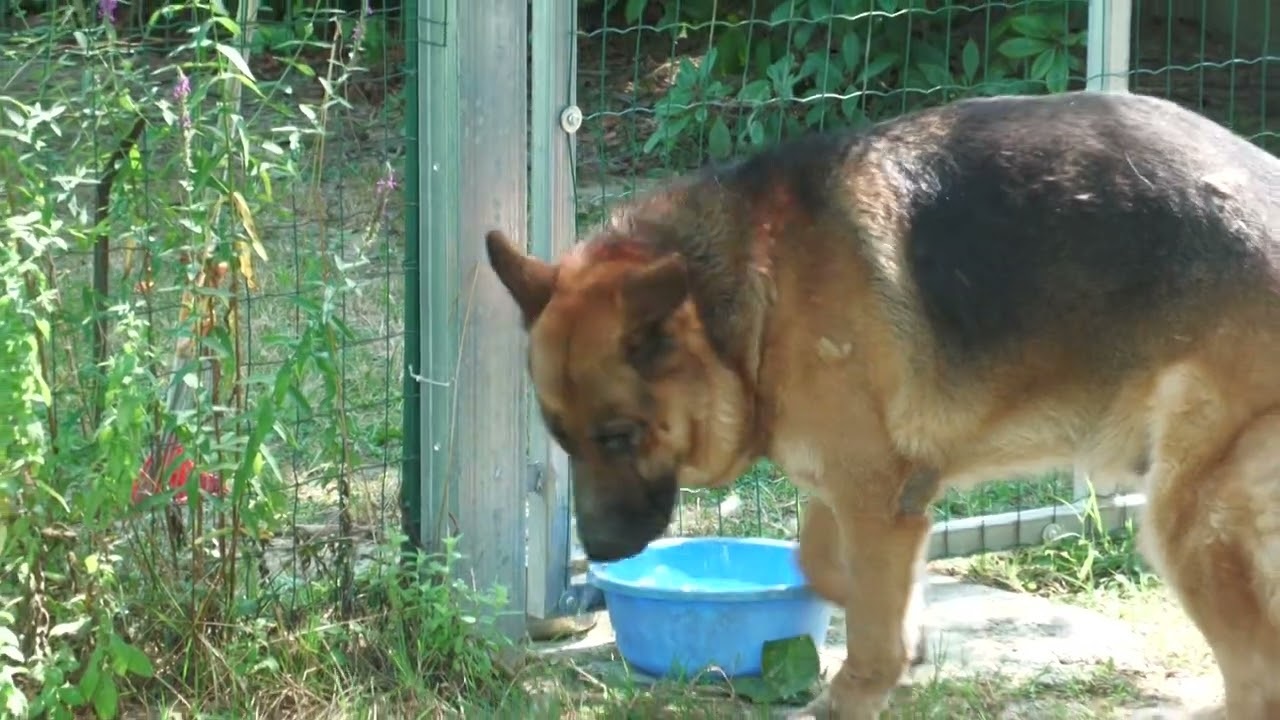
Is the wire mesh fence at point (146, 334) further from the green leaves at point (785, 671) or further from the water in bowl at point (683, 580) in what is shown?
the green leaves at point (785, 671)

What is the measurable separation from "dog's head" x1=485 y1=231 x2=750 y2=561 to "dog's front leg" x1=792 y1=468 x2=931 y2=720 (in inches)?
16.4

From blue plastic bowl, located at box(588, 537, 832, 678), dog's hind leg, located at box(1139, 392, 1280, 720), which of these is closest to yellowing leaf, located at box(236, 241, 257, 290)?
blue plastic bowl, located at box(588, 537, 832, 678)

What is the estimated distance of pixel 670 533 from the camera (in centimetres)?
614

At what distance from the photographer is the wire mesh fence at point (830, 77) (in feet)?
20.7

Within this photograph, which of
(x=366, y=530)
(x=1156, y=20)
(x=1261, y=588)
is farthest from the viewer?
(x=1156, y=20)

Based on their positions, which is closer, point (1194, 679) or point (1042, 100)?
point (1042, 100)

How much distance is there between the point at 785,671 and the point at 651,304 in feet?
4.19

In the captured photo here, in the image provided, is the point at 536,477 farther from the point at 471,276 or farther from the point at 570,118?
the point at 570,118

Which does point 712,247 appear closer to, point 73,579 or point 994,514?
point 73,579

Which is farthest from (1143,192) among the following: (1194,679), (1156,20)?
(1156,20)

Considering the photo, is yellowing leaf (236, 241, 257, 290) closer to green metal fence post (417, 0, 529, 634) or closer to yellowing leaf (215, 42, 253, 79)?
yellowing leaf (215, 42, 253, 79)

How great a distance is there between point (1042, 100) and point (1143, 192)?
46 centimetres

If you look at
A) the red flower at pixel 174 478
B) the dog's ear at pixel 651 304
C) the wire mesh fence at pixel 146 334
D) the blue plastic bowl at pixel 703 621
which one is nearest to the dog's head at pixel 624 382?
the dog's ear at pixel 651 304

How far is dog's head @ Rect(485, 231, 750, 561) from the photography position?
4.18 meters
